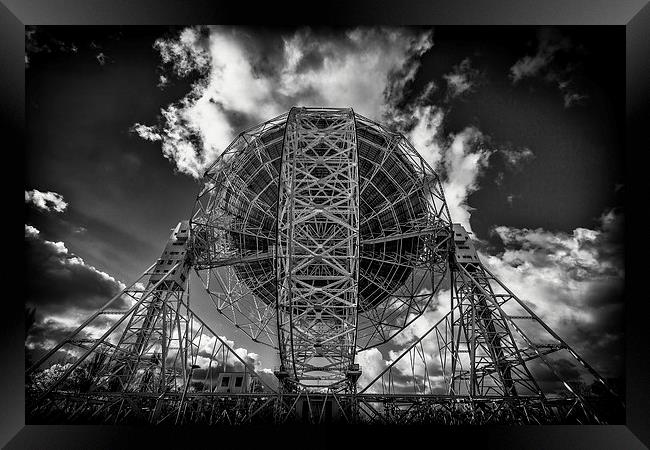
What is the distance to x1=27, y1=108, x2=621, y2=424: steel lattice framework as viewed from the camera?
1470 cm

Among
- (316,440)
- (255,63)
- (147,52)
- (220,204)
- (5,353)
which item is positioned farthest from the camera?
(220,204)

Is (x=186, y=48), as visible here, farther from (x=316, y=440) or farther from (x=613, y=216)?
(x=613, y=216)

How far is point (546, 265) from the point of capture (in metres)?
14.5

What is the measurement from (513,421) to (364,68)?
14408mm

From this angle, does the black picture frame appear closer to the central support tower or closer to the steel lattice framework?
the steel lattice framework

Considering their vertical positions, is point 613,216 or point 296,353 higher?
point 613,216

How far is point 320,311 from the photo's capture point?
63.6 feet

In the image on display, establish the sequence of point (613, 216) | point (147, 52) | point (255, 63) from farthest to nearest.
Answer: point (255, 63) → point (147, 52) → point (613, 216)

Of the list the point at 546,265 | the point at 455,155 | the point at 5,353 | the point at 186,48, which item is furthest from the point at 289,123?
the point at 5,353
